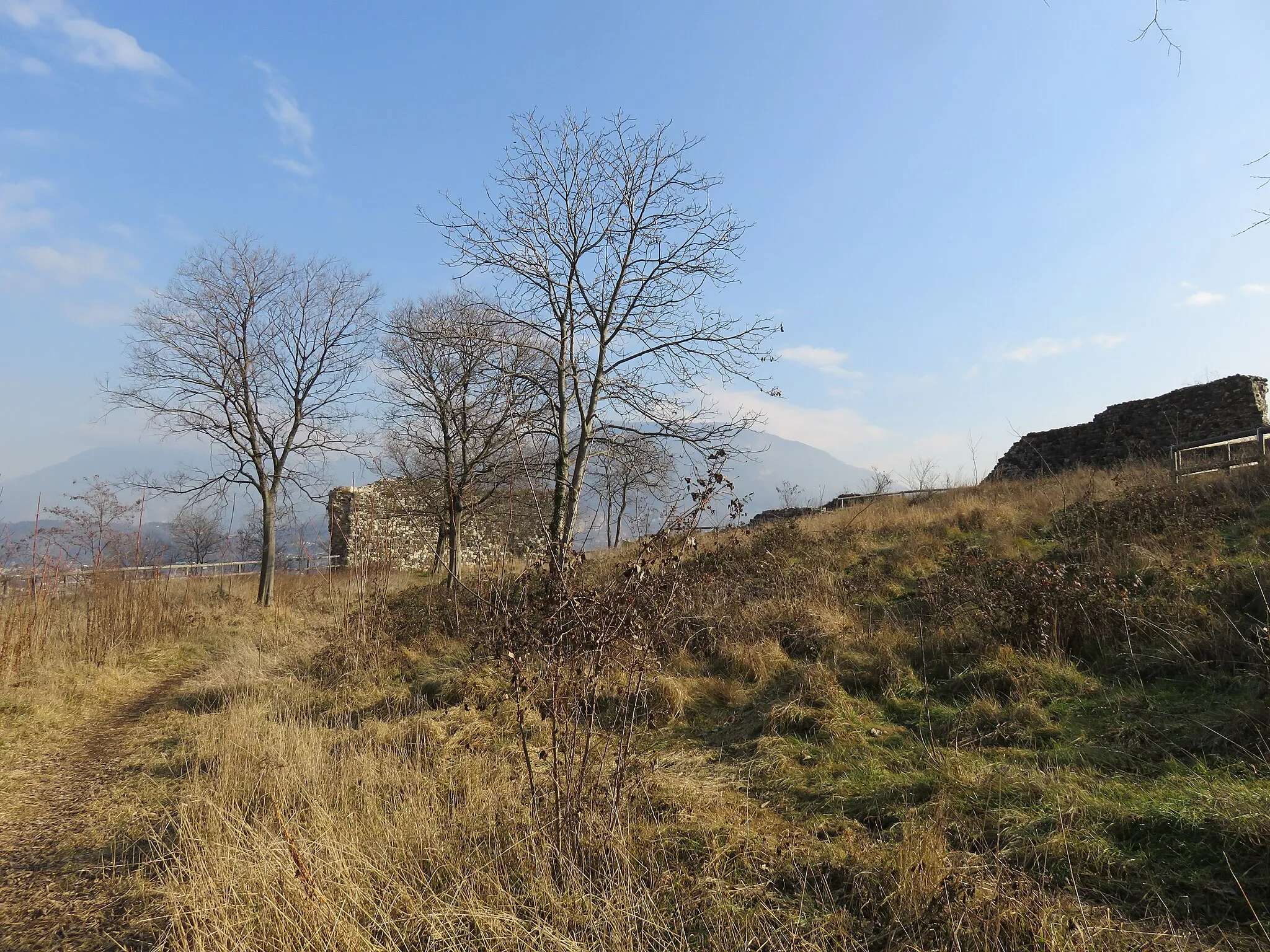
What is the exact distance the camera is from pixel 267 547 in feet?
53.0

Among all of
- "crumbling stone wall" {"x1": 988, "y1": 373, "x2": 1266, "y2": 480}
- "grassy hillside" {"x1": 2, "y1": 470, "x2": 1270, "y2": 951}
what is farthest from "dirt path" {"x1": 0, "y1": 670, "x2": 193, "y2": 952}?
"crumbling stone wall" {"x1": 988, "y1": 373, "x2": 1266, "y2": 480}

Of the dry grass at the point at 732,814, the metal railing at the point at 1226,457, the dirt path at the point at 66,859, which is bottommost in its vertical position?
the dirt path at the point at 66,859

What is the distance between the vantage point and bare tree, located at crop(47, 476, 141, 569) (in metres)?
10.2

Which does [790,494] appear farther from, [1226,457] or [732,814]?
[732,814]

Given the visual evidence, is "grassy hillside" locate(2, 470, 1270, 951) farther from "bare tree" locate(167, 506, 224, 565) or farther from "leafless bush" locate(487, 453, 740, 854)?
"bare tree" locate(167, 506, 224, 565)

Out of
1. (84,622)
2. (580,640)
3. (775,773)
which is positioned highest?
(580,640)

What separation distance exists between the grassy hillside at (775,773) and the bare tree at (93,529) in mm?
4523

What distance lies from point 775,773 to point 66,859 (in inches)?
176

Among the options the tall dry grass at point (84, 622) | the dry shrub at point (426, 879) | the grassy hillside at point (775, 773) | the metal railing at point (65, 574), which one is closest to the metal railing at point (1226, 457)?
the grassy hillside at point (775, 773)

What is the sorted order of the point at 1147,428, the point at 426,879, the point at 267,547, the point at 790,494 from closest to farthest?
the point at 426,879
the point at 267,547
the point at 1147,428
the point at 790,494

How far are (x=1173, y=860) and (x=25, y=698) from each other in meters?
10.1

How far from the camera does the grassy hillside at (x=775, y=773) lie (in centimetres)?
276

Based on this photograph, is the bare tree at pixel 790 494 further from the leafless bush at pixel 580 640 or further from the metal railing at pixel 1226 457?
the leafless bush at pixel 580 640

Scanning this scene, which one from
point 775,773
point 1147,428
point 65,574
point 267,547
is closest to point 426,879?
point 775,773
